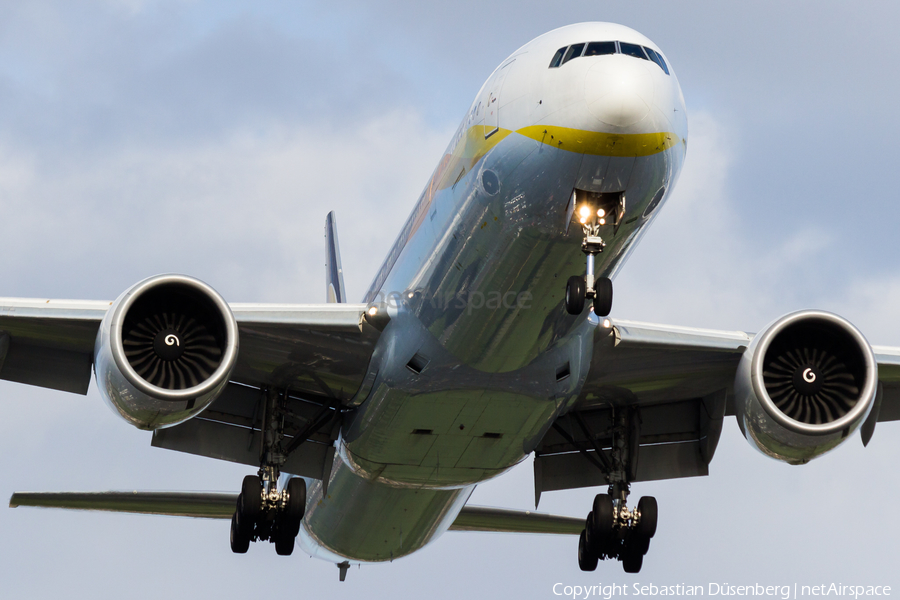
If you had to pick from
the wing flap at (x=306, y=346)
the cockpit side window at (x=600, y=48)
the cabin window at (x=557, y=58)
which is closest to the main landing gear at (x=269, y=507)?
the wing flap at (x=306, y=346)

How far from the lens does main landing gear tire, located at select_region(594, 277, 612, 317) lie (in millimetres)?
14398

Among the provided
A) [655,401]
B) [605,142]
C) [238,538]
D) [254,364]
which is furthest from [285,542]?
[605,142]

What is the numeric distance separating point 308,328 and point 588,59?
18.6 ft

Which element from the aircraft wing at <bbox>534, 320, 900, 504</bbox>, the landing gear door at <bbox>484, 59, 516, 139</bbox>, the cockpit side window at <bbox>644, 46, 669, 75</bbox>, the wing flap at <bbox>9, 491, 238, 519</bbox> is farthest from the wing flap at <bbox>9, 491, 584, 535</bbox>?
the cockpit side window at <bbox>644, 46, 669, 75</bbox>

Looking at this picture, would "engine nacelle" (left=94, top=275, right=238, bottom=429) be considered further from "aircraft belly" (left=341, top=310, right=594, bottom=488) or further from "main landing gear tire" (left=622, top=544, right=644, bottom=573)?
"main landing gear tire" (left=622, top=544, right=644, bottom=573)

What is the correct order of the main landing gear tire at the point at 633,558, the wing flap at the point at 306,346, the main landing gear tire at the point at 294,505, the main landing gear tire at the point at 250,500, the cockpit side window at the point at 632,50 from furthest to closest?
the main landing gear tire at the point at 633,558, the main landing gear tire at the point at 294,505, the main landing gear tire at the point at 250,500, the wing flap at the point at 306,346, the cockpit side window at the point at 632,50

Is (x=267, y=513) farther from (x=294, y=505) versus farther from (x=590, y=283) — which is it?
(x=590, y=283)

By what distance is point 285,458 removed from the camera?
18781mm

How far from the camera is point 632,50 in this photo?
46.6 feet

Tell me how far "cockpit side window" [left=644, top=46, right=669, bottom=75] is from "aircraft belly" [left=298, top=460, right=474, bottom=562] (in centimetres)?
841

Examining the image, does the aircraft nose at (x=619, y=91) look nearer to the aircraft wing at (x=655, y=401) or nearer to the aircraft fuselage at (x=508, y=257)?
the aircraft fuselage at (x=508, y=257)

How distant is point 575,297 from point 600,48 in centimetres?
282

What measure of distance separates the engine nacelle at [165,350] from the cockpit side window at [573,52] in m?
5.48

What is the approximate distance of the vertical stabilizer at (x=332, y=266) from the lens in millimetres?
28719
